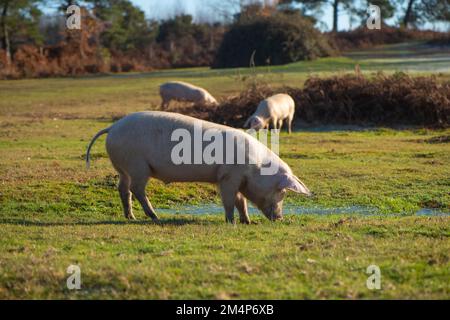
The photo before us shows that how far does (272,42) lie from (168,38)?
21.3 metres

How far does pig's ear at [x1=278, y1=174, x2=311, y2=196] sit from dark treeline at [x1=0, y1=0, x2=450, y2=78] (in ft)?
90.7

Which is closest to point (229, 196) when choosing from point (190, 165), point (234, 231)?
point (190, 165)

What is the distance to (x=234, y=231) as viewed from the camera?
898 centimetres

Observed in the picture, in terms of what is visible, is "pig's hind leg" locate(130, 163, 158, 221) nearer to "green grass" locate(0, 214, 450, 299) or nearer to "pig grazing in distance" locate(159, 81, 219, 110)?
"green grass" locate(0, 214, 450, 299)

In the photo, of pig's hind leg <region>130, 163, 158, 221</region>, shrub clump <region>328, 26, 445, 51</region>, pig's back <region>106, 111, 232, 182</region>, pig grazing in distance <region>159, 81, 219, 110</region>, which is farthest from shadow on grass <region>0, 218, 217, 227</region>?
shrub clump <region>328, 26, 445, 51</region>

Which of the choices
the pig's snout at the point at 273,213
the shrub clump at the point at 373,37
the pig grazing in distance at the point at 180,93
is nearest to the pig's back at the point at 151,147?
the pig's snout at the point at 273,213

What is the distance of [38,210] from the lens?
11.1 meters

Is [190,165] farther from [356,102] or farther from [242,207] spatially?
[356,102]

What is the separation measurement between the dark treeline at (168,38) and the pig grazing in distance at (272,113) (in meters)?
15.3

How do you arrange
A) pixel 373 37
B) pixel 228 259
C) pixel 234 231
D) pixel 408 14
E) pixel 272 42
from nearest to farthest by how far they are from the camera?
pixel 228 259 < pixel 234 231 < pixel 272 42 < pixel 373 37 < pixel 408 14

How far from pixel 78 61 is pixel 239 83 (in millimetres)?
20829

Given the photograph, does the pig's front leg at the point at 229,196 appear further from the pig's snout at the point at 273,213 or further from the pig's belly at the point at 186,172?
the pig's snout at the point at 273,213
